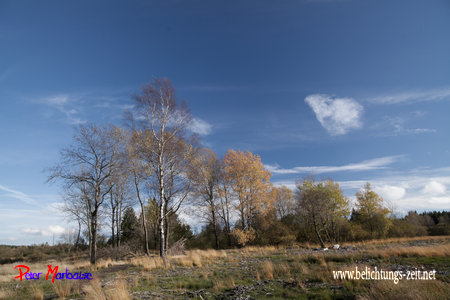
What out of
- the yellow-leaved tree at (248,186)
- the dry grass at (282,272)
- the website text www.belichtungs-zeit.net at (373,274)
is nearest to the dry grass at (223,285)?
the dry grass at (282,272)

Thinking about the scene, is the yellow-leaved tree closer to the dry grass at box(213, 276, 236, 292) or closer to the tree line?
the tree line

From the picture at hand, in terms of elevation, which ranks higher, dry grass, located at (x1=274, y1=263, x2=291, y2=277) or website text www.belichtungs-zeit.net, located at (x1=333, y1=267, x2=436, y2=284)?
website text www.belichtungs-zeit.net, located at (x1=333, y1=267, x2=436, y2=284)

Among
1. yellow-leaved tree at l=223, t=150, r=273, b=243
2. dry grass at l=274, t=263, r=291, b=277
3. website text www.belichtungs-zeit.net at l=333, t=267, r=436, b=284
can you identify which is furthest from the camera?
yellow-leaved tree at l=223, t=150, r=273, b=243

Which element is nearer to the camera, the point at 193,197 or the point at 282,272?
the point at 282,272

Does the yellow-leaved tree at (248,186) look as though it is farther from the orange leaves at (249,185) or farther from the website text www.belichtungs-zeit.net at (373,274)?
the website text www.belichtungs-zeit.net at (373,274)

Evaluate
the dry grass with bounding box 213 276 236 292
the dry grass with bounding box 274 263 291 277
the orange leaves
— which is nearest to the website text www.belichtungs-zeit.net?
the dry grass with bounding box 274 263 291 277

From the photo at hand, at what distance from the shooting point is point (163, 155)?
53.6 ft

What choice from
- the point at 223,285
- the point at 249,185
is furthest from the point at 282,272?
the point at 249,185

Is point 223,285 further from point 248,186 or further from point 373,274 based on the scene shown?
point 248,186

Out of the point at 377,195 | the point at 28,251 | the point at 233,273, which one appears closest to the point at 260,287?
the point at 233,273

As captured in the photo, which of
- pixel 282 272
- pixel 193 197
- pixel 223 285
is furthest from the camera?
pixel 193 197

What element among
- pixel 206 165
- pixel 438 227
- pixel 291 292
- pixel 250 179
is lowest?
pixel 438 227

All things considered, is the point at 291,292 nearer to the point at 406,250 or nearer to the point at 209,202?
the point at 406,250

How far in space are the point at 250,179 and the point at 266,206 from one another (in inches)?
164
